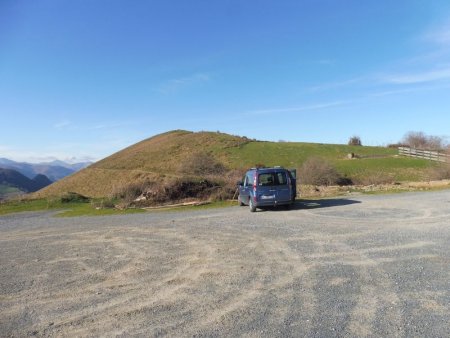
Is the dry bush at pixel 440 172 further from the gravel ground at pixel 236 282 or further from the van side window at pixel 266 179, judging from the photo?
the gravel ground at pixel 236 282

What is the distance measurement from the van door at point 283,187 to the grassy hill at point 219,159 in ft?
87.2

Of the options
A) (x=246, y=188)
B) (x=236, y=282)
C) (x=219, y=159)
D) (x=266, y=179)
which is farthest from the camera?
(x=219, y=159)

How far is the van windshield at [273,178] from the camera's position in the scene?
18.5 meters

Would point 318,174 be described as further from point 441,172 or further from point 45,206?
point 45,206

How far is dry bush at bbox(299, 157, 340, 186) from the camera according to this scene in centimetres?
3872

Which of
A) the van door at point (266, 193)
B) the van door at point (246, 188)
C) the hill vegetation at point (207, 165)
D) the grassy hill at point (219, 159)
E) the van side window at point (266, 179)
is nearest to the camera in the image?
the van door at point (266, 193)

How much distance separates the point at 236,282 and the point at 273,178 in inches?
462

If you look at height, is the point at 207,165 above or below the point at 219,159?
below

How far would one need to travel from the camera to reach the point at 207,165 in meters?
46.1

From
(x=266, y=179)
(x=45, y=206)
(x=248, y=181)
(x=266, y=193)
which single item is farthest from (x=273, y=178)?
(x=45, y=206)

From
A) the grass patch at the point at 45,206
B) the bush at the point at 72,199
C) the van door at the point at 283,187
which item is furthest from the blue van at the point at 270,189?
the bush at the point at 72,199

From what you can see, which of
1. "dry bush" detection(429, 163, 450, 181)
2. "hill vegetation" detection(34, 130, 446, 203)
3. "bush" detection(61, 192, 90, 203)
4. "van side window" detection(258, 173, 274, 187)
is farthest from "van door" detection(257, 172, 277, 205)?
"dry bush" detection(429, 163, 450, 181)

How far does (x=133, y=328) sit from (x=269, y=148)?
69.3 metres

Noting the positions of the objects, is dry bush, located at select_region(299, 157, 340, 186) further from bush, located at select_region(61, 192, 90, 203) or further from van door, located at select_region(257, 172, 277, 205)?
van door, located at select_region(257, 172, 277, 205)
